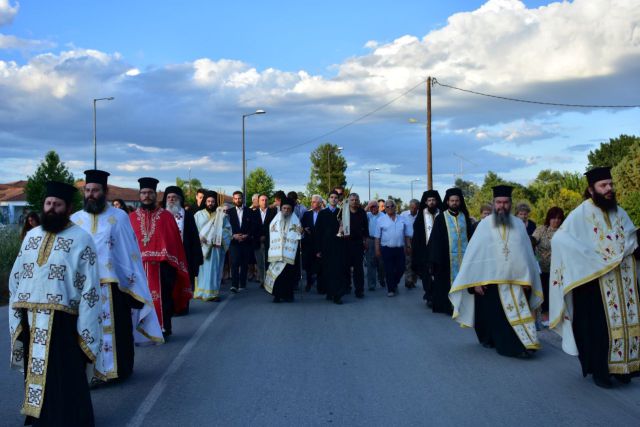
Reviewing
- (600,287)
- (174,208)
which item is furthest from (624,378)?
(174,208)

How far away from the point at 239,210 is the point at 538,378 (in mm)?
10307

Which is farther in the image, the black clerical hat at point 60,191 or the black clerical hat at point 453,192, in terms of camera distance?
the black clerical hat at point 453,192

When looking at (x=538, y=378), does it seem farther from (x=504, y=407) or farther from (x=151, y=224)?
(x=151, y=224)

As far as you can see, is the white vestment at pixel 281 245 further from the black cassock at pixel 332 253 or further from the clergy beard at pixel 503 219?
the clergy beard at pixel 503 219

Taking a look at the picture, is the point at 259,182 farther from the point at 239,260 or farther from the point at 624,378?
the point at 624,378

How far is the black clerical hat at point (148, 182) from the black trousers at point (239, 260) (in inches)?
266

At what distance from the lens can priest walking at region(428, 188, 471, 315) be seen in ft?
40.0

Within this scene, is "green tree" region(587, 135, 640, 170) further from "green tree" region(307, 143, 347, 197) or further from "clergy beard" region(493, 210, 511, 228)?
"clergy beard" region(493, 210, 511, 228)

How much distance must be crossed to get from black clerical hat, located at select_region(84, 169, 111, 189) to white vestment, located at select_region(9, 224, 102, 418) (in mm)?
1697

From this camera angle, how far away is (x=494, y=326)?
900 centimetres

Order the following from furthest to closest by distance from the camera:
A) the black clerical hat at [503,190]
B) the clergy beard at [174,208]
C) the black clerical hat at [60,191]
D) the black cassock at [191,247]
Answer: the clergy beard at [174,208]
the black cassock at [191,247]
the black clerical hat at [503,190]
the black clerical hat at [60,191]

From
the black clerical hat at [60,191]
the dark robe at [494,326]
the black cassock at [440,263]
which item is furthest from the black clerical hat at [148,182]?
the black cassock at [440,263]

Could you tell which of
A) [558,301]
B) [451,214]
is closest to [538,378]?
[558,301]

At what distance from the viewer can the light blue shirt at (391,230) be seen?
16156 mm
